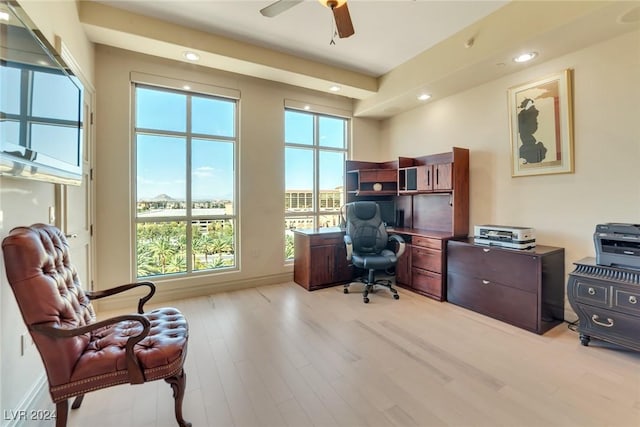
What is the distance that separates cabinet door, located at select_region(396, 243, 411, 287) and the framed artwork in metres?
1.59

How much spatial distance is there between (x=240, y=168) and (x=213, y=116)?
80 centimetres

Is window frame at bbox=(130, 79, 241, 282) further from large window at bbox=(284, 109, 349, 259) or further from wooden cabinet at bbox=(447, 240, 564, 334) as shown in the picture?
wooden cabinet at bbox=(447, 240, 564, 334)

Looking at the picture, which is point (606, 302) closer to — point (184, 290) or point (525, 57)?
point (525, 57)

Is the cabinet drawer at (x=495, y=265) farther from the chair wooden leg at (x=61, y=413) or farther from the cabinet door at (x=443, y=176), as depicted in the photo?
the chair wooden leg at (x=61, y=413)

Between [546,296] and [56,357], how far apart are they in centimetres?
370

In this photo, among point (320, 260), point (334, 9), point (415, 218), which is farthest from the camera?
point (415, 218)

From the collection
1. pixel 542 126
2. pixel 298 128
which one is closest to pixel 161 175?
pixel 298 128

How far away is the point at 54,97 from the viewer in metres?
1.69

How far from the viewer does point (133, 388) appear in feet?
6.37

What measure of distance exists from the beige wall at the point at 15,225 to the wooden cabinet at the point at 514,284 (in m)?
3.76

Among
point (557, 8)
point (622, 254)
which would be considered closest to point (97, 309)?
point (622, 254)

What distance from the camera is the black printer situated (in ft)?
7.38

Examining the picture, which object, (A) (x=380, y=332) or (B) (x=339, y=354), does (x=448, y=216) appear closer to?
(A) (x=380, y=332)

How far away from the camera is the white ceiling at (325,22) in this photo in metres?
2.76
